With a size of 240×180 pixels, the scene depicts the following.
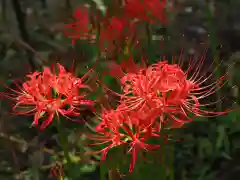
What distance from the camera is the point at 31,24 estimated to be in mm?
1079

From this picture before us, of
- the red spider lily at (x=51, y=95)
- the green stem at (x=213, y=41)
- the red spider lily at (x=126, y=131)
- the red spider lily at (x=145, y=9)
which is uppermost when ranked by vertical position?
the red spider lily at (x=145, y=9)

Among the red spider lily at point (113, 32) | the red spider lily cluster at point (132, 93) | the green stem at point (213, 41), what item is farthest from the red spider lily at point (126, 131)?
the green stem at point (213, 41)

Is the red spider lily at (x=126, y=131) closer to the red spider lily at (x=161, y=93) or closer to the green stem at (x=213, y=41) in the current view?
the red spider lily at (x=161, y=93)

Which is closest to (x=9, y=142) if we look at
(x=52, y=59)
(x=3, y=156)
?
(x=3, y=156)

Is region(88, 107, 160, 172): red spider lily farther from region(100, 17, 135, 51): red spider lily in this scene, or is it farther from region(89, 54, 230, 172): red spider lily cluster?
region(100, 17, 135, 51): red spider lily

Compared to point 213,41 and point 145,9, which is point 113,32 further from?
point 213,41

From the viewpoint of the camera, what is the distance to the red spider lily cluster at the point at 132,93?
1.88 feet

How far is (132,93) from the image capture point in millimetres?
653

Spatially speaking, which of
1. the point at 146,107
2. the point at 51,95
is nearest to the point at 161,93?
the point at 146,107

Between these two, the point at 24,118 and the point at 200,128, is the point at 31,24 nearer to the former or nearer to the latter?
the point at 24,118

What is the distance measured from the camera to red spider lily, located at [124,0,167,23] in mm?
624

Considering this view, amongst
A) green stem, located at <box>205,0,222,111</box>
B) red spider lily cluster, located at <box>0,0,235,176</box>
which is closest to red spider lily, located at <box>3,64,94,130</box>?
red spider lily cluster, located at <box>0,0,235,176</box>

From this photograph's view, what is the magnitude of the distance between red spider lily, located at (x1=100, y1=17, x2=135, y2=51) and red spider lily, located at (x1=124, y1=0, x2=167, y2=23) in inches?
1.1

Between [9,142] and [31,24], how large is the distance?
1.05 ft
